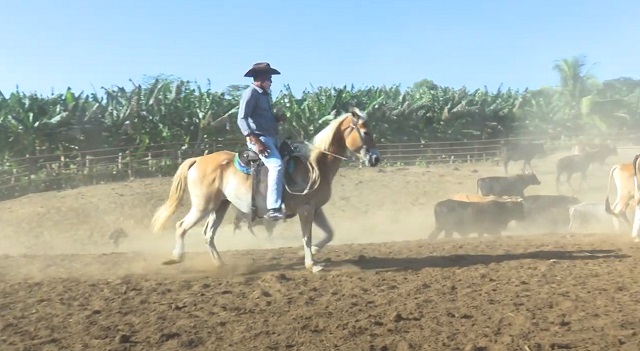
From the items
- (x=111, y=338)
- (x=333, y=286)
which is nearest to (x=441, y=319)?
(x=333, y=286)

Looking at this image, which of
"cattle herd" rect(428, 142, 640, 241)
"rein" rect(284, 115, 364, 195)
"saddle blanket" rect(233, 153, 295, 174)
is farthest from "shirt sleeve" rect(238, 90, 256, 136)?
"cattle herd" rect(428, 142, 640, 241)

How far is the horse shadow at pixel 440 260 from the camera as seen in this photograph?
8.91 m

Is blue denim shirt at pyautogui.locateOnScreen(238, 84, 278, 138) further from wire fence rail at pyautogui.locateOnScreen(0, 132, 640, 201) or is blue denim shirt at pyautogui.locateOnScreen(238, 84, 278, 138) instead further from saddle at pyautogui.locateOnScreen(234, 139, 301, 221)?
wire fence rail at pyautogui.locateOnScreen(0, 132, 640, 201)

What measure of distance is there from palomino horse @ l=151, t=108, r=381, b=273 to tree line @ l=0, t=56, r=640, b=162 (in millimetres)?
18533

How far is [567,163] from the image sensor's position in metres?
28.4

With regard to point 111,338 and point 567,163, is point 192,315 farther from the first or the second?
point 567,163

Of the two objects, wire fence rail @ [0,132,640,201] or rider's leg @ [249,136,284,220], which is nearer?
rider's leg @ [249,136,284,220]

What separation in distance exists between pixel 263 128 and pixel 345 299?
2.92 metres

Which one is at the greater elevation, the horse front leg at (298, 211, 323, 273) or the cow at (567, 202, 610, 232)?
the horse front leg at (298, 211, 323, 273)

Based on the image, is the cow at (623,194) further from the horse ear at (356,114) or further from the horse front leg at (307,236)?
the horse front leg at (307,236)

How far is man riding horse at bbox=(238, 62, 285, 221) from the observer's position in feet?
28.3

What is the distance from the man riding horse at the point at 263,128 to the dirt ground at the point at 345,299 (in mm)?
995

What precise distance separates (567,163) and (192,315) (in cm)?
2516

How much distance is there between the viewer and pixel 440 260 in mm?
9359
